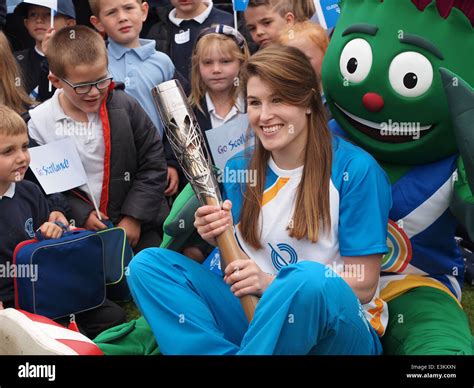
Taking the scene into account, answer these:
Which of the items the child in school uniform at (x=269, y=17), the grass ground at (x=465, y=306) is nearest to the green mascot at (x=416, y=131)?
the grass ground at (x=465, y=306)

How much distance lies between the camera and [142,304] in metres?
3.47

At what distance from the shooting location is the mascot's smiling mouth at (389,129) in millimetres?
3627

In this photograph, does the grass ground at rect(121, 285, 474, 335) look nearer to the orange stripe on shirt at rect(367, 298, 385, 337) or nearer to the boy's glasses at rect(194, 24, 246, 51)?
the orange stripe on shirt at rect(367, 298, 385, 337)

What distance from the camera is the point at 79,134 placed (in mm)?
4773

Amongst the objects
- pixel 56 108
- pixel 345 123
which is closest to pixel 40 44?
pixel 56 108

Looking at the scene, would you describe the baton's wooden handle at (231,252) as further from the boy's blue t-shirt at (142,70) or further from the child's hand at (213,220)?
the boy's blue t-shirt at (142,70)

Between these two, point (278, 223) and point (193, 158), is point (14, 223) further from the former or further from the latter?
point (278, 223)

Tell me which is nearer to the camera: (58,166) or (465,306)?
(465,306)

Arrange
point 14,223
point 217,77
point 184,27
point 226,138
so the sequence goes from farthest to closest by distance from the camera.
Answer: point 184,27, point 217,77, point 226,138, point 14,223

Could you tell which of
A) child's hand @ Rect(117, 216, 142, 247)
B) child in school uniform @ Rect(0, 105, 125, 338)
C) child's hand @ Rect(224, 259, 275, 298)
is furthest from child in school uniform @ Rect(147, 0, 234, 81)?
child's hand @ Rect(224, 259, 275, 298)

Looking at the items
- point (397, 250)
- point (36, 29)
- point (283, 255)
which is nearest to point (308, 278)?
point (283, 255)

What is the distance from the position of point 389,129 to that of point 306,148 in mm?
361

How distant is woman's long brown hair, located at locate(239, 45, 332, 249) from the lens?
11.2ft
